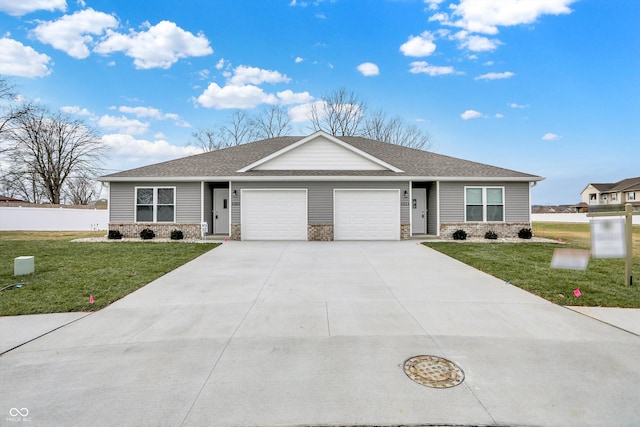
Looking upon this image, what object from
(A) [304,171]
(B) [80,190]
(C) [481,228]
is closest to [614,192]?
(C) [481,228]

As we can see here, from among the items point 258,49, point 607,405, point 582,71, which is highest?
point 258,49

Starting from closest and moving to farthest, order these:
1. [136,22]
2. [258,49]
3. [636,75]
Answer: [136,22], [636,75], [258,49]

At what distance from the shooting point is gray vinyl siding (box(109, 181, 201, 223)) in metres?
14.8

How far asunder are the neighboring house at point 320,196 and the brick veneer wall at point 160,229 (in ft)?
0.16

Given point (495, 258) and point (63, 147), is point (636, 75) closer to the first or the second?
point (495, 258)

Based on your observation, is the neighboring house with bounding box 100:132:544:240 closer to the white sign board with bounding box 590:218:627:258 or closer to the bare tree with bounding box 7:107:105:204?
the white sign board with bounding box 590:218:627:258

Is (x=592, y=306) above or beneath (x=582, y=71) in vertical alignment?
beneath

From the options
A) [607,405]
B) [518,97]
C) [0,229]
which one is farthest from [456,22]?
[0,229]

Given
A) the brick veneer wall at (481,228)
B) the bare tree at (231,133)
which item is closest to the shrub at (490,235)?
the brick veneer wall at (481,228)

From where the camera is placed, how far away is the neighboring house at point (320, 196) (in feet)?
46.6

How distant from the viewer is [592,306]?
5320mm

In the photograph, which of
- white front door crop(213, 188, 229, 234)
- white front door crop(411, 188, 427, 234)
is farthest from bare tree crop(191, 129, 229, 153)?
white front door crop(411, 188, 427, 234)

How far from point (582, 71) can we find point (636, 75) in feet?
20.2

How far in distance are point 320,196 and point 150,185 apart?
8.17m
